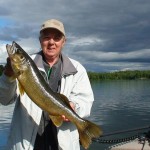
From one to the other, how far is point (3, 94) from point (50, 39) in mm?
920

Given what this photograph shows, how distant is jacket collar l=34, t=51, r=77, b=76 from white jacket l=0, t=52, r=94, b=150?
2 centimetres

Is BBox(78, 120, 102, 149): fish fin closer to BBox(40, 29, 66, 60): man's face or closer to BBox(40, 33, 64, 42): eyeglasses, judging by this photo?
BBox(40, 29, 66, 60): man's face

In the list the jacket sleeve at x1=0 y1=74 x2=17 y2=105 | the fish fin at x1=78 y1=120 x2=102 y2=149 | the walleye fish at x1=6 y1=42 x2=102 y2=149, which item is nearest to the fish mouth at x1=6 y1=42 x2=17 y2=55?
the walleye fish at x1=6 y1=42 x2=102 y2=149

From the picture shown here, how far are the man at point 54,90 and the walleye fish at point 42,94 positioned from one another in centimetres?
14

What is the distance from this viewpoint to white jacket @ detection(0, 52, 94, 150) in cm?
471

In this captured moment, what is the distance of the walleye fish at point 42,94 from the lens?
435 centimetres

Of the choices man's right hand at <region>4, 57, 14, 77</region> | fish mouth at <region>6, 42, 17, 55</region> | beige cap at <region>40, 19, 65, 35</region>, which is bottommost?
man's right hand at <region>4, 57, 14, 77</region>

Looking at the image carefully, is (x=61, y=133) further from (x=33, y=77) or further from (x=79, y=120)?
(x=33, y=77)

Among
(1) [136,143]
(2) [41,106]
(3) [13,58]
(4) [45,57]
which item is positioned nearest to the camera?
(3) [13,58]

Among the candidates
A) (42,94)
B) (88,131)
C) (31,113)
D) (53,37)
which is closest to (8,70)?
(42,94)

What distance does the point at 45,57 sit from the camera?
501 centimetres

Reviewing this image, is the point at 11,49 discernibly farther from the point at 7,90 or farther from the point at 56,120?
the point at 56,120

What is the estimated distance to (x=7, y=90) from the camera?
4586 mm

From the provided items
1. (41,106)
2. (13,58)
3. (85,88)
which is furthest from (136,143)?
(13,58)
